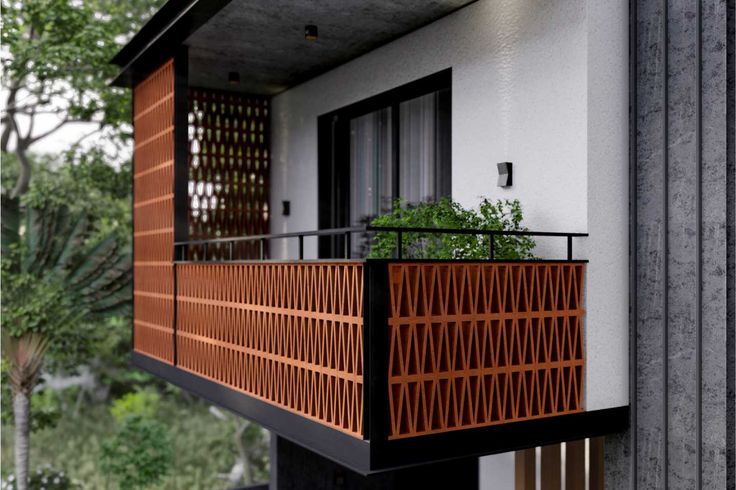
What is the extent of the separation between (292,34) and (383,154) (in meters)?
1.39

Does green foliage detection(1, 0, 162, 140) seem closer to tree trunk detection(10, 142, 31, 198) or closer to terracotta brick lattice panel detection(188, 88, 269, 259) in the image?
tree trunk detection(10, 142, 31, 198)

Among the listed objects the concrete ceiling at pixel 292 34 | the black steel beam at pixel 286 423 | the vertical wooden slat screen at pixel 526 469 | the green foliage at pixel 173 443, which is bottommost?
the green foliage at pixel 173 443

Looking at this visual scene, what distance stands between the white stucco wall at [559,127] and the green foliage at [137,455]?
8620 mm

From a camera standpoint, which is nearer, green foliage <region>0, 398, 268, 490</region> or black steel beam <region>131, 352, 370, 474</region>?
black steel beam <region>131, 352, 370, 474</region>

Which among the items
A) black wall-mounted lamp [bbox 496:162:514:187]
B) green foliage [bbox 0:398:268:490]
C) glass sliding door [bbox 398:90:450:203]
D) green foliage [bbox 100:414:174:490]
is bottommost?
green foliage [bbox 0:398:268:490]

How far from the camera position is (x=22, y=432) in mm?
10422

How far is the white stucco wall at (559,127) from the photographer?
450 cm

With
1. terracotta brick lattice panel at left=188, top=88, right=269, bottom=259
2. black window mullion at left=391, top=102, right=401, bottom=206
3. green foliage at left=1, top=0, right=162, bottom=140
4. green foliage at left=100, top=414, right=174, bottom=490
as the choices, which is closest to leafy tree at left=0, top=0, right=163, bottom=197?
green foliage at left=1, top=0, right=162, bottom=140

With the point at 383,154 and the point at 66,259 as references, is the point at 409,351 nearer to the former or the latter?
the point at 383,154

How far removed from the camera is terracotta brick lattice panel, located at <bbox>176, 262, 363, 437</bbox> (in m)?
3.84

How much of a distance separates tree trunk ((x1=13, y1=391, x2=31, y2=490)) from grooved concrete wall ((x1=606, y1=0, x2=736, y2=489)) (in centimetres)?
861

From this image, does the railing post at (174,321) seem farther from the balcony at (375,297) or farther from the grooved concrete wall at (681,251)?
the grooved concrete wall at (681,251)

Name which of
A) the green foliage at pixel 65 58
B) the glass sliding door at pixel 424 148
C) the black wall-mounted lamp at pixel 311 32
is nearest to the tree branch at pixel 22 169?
the green foliage at pixel 65 58

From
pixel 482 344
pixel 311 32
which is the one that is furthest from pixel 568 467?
pixel 311 32
